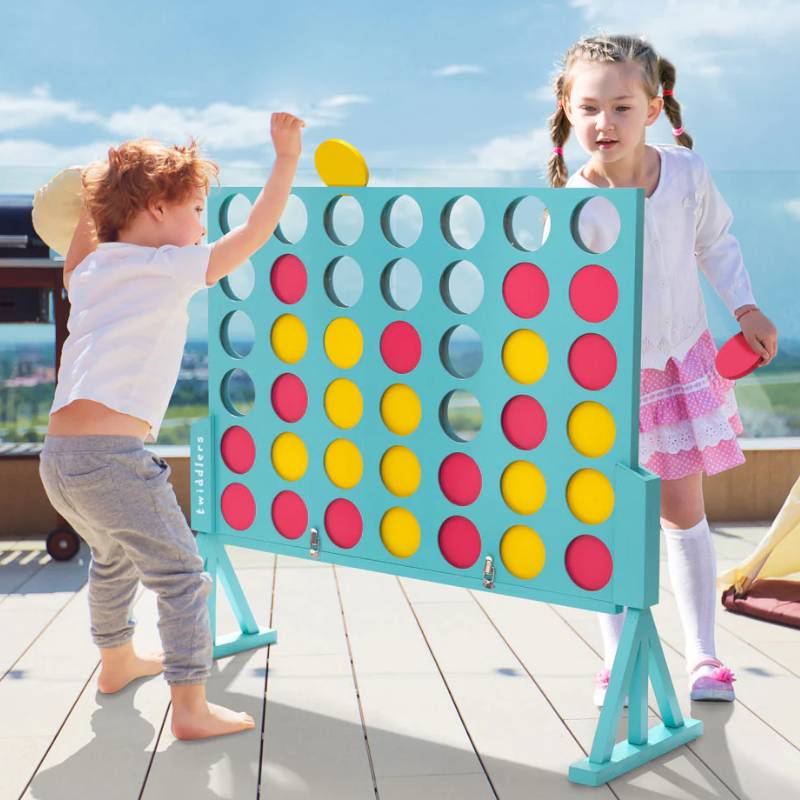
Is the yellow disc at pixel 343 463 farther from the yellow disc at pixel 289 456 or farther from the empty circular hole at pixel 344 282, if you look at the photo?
the empty circular hole at pixel 344 282

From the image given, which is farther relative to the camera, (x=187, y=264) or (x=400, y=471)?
(x=400, y=471)

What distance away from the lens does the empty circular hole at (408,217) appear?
1422 millimetres

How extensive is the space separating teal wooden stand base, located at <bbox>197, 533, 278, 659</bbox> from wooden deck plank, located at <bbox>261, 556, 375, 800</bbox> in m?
0.03

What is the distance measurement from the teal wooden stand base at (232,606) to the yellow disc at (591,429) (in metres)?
0.65

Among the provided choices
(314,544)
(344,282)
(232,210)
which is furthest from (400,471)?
(232,210)

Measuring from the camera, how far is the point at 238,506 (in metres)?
1.63

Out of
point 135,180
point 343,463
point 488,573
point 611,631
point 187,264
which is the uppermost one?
point 135,180

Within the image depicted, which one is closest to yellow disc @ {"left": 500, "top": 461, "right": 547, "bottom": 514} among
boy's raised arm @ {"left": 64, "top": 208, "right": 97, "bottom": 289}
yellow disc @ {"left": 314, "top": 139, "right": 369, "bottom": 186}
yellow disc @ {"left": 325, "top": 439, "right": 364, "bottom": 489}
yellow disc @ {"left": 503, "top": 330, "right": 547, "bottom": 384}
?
yellow disc @ {"left": 503, "top": 330, "right": 547, "bottom": 384}

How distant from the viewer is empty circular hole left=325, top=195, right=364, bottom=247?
1.48m

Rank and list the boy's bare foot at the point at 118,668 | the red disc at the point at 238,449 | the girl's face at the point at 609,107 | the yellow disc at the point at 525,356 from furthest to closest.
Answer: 1. the red disc at the point at 238,449
2. the boy's bare foot at the point at 118,668
3. the girl's face at the point at 609,107
4. the yellow disc at the point at 525,356

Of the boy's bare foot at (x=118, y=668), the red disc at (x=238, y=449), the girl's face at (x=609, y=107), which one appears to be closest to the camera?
the girl's face at (x=609, y=107)

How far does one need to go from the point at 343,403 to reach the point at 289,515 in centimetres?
20

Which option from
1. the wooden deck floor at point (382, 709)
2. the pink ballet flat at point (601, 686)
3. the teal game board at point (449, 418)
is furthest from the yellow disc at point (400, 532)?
the pink ballet flat at point (601, 686)

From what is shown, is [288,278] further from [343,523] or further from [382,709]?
[382,709]
